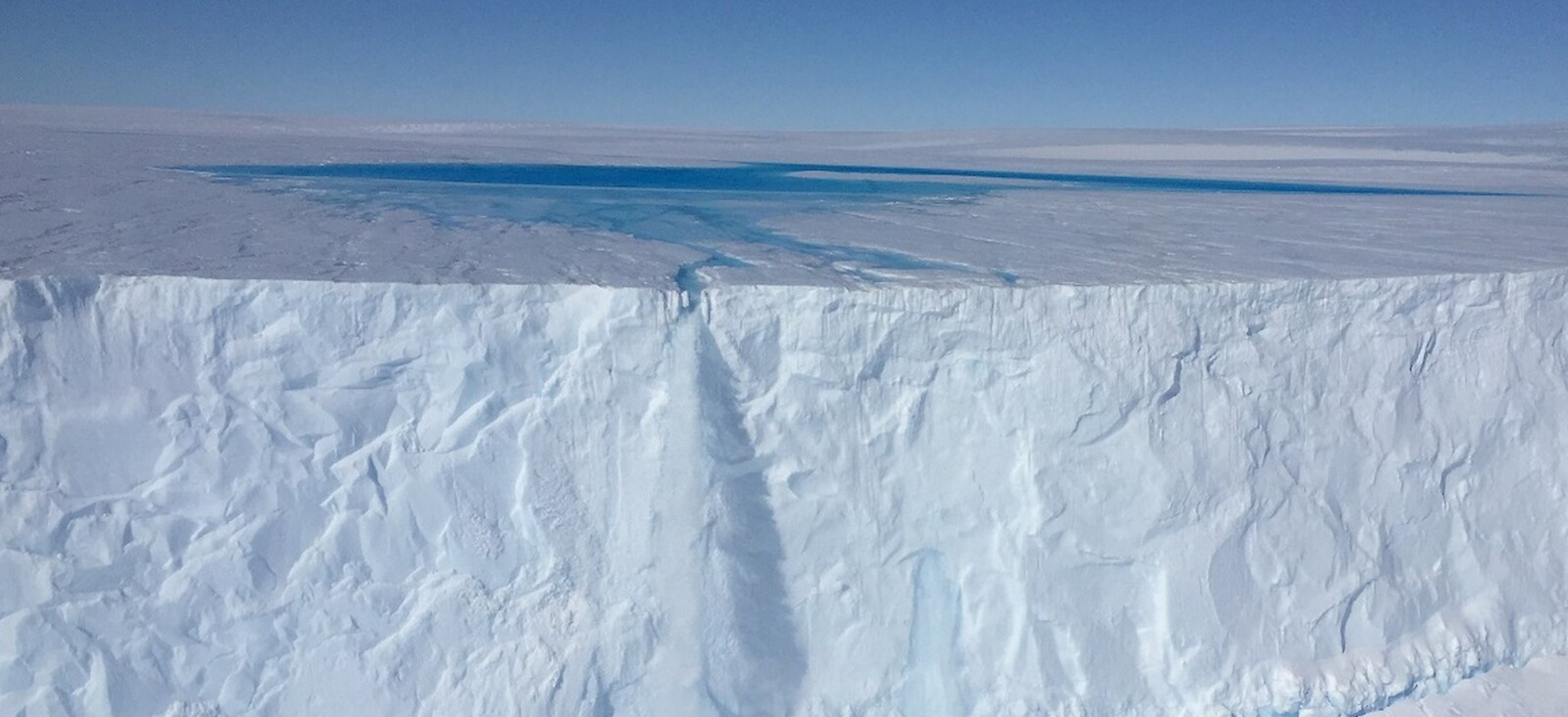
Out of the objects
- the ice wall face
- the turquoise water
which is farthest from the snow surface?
the turquoise water

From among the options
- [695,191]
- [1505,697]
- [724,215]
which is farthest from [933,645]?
[695,191]

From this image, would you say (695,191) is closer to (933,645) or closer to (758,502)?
(758,502)

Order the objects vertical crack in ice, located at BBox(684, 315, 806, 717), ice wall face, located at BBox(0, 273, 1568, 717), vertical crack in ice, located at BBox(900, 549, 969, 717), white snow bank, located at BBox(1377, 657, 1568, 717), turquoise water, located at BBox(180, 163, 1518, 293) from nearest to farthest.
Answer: ice wall face, located at BBox(0, 273, 1568, 717) < vertical crack in ice, located at BBox(684, 315, 806, 717) < vertical crack in ice, located at BBox(900, 549, 969, 717) < white snow bank, located at BBox(1377, 657, 1568, 717) < turquoise water, located at BBox(180, 163, 1518, 293)

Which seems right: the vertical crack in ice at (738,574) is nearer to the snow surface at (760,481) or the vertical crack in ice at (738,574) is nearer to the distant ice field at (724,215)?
the snow surface at (760,481)

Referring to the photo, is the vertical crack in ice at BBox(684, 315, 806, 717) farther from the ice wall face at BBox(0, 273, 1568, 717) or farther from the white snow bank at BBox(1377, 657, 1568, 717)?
the white snow bank at BBox(1377, 657, 1568, 717)

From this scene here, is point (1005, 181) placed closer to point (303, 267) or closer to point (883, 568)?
point (883, 568)
